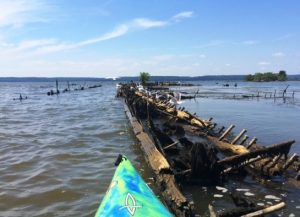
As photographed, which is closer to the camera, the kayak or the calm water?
the kayak

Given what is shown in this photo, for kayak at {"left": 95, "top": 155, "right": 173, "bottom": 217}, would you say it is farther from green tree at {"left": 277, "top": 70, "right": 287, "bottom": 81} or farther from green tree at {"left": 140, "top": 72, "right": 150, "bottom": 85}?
green tree at {"left": 277, "top": 70, "right": 287, "bottom": 81}

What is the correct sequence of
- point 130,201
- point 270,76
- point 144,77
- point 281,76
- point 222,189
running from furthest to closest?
point 281,76 → point 270,76 → point 144,77 → point 222,189 → point 130,201

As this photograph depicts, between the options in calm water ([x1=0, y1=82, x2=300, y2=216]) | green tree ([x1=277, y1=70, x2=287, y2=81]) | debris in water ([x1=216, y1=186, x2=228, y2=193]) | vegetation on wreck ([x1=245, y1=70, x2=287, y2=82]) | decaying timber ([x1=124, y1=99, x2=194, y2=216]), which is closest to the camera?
decaying timber ([x1=124, y1=99, x2=194, y2=216])

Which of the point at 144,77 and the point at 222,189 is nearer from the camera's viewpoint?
the point at 222,189

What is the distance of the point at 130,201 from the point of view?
7.82 meters

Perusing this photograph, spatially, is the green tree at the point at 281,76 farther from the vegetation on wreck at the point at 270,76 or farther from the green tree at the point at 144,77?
the green tree at the point at 144,77

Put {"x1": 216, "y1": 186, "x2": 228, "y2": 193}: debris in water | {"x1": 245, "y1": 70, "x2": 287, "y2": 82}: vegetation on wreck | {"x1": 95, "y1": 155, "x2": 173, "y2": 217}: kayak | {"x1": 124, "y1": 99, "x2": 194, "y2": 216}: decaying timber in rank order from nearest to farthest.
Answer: {"x1": 95, "y1": 155, "x2": 173, "y2": 217}: kayak, {"x1": 124, "y1": 99, "x2": 194, "y2": 216}: decaying timber, {"x1": 216, "y1": 186, "x2": 228, "y2": 193}: debris in water, {"x1": 245, "y1": 70, "x2": 287, "y2": 82}: vegetation on wreck

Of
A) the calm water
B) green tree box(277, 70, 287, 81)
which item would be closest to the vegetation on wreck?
green tree box(277, 70, 287, 81)

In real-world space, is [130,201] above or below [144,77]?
above

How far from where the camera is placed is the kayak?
752 cm

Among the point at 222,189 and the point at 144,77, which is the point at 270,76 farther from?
the point at 222,189

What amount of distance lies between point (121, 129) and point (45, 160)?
951cm

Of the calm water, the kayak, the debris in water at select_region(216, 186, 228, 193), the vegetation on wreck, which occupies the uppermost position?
the kayak

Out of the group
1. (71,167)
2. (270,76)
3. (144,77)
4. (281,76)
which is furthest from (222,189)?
(281,76)
